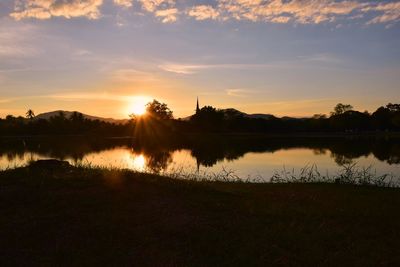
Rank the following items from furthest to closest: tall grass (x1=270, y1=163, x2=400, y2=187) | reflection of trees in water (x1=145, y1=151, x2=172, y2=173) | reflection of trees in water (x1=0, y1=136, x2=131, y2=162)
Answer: reflection of trees in water (x1=0, y1=136, x2=131, y2=162) → reflection of trees in water (x1=145, y1=151, x2=172, y2=173) → tall grass (x1=270, y1=163, x2=400, y2=187)

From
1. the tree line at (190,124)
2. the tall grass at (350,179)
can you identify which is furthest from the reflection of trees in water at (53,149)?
the tree line at (190,124)

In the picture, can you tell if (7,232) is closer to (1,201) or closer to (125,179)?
(1,201)

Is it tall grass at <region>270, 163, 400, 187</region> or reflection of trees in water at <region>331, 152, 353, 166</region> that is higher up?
tall grass at <region>270, 163, 400, 187</region>

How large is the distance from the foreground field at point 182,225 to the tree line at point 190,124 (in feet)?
306

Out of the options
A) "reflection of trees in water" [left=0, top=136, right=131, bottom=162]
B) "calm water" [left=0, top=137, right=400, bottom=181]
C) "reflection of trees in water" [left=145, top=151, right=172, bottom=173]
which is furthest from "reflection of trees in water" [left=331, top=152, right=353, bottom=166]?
"reflection of trees in water" [left=0, top=136, right=131, bottom=162]

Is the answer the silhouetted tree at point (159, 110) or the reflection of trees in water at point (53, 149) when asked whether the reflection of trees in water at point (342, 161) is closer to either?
the reflection of trees in water at point (53, 149)

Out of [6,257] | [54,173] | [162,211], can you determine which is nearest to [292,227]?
[162,211]

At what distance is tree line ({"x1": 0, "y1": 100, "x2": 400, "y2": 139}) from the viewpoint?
108938mm

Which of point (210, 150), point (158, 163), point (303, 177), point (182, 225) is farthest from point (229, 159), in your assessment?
point (182, 225)

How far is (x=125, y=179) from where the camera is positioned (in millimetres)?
11344

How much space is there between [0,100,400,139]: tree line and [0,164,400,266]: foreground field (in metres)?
93.3

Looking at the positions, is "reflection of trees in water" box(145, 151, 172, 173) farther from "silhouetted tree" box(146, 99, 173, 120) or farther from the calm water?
"silhouetted tree" box(146, 99, 173, 120)

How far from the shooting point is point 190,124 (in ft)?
404

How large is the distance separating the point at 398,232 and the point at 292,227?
215 cm
